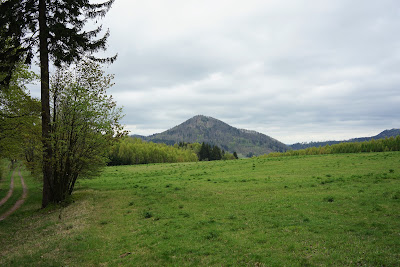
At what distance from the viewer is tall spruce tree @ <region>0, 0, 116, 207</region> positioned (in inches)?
800

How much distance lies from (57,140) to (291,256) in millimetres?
22034

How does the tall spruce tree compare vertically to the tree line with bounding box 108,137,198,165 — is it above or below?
above

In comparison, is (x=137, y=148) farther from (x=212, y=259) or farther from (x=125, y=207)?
(x=212, y=259)

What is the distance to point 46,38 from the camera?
70.8 ft

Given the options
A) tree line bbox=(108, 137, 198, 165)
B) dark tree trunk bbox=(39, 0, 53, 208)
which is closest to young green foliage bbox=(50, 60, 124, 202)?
dark tree trunk bbox=(39, 0, 53, 208)

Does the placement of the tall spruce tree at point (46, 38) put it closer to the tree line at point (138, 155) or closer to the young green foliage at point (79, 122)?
the young green foliage at point (79, 122)

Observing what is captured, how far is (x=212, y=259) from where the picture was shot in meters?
9.51

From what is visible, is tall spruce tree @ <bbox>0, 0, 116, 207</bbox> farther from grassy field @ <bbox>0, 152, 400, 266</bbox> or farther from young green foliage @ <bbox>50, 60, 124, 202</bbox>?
grassy field @ <bbox>0, 152, 400, 266</bbox>

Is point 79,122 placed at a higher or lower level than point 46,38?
lower

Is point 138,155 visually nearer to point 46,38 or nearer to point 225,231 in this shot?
point 46,38

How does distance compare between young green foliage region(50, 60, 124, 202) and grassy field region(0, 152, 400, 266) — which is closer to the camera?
grassy field region(0, 152, 400, 266)

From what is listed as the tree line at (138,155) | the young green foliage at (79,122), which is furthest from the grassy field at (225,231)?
the tree line at (138,155)

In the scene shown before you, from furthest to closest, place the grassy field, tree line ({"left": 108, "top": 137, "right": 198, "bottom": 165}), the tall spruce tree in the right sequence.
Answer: tree line ({"left": 108, "top": 137, "right": 198, "bottom": 165}) → the tall spruce tree → the grassy field

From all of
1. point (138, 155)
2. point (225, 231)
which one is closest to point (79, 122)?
point (225, 231)
